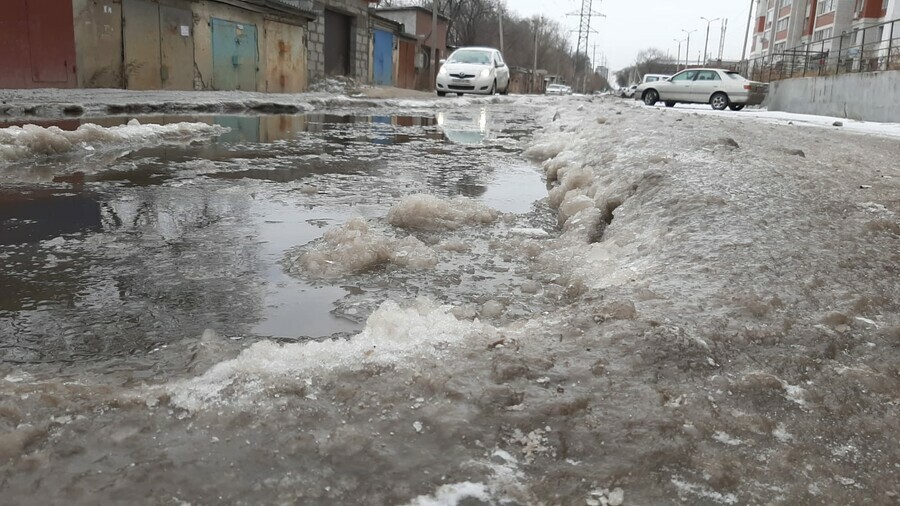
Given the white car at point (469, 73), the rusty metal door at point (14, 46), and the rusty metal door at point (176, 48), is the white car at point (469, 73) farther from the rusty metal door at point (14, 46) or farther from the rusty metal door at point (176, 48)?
the rusty metal door at point (14, 46)

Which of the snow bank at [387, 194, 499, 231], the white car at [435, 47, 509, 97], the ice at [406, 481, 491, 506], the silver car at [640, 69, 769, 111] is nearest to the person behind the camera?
the ice at [406, 481, 491, 506]

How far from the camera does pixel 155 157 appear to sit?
529cm

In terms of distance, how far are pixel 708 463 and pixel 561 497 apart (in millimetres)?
324

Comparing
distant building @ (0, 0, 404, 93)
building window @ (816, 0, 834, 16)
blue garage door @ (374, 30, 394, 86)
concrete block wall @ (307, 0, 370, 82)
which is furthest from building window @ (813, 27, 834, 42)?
distant building @ (0, 0, 404, 93)

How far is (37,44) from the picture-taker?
1325 cm

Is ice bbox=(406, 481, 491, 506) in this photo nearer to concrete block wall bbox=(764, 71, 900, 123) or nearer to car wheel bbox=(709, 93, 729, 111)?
concrete block wall bbox=(764, 71, 900, 123)

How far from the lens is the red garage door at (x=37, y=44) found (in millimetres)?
12625

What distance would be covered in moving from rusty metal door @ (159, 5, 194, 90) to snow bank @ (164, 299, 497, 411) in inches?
691

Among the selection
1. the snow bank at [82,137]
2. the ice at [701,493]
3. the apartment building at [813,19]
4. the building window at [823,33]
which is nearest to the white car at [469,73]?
the snow bank at [82,137]

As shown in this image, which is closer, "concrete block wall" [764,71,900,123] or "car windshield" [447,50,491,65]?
"concrete block wall" [764,71,900,123]

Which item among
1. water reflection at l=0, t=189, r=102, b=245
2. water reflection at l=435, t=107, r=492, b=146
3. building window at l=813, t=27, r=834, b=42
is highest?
building window at l=813, t=27, r=834, b=42

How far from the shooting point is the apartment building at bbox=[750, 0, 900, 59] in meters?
40.0

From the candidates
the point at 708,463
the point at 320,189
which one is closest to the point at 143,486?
the point at 708,463

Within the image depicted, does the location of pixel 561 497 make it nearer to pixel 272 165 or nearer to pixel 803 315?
pixel 803 315
